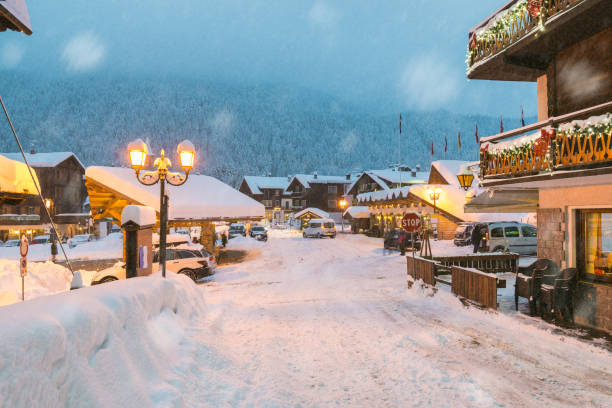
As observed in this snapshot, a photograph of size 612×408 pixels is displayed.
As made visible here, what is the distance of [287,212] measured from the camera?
76812mm

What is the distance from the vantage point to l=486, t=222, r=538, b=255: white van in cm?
1922

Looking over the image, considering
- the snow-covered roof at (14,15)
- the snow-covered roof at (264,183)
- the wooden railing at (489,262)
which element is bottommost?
the wooden railing at (489,262)

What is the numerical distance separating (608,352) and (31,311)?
28.0ft

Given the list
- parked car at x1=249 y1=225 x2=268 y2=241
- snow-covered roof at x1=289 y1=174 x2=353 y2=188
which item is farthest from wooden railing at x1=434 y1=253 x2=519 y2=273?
snow-covered roof at x1=289 y1=174 x2=353 y2=188

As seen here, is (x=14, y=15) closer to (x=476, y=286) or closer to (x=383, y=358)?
(x=383, y=358)

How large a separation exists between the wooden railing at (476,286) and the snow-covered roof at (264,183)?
231 ft

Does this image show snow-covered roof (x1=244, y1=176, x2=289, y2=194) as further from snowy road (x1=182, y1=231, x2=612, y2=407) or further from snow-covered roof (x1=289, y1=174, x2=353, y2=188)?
snowy road (x1=182, y1=231, x2=612, y2=407)

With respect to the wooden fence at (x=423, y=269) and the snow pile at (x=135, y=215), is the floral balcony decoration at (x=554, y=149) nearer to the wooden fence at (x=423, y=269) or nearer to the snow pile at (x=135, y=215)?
the wooden fence at (x=423, y=269)

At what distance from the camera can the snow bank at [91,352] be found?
2.45 m

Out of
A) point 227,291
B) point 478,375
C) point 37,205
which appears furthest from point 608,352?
point 37,205

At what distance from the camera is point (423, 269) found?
36.9 feet

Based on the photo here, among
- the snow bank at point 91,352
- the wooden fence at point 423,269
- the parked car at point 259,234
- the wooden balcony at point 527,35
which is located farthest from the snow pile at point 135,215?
the parked car at point 259,234

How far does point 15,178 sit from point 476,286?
33.8 feet

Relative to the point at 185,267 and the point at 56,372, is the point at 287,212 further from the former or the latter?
the point at 56,372
